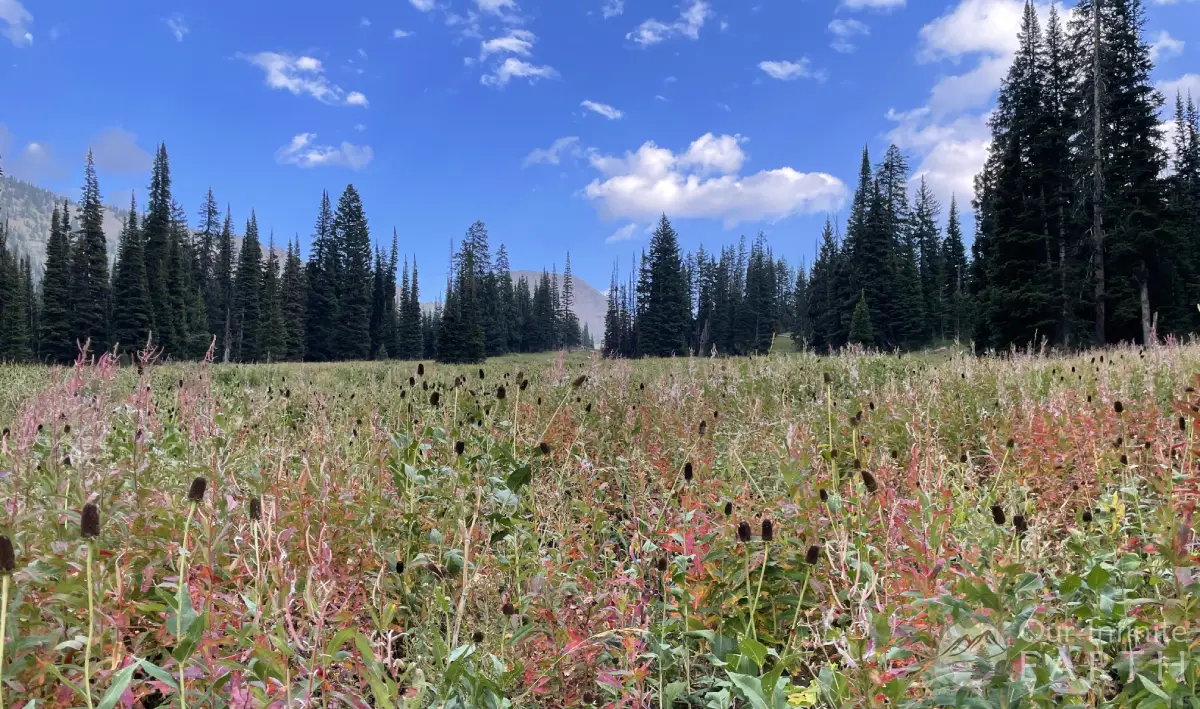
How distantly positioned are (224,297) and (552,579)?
79.3 meters

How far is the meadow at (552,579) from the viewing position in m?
1.40

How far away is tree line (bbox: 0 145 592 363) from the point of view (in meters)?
49.9

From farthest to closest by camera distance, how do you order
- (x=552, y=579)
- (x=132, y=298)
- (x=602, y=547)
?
(x=132, y=298), (x=602, y=547), (x=552, y=579)

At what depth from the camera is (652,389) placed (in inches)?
291

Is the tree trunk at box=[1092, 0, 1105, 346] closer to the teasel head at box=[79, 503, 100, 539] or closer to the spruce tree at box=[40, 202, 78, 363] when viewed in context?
the teasel head at box=[79, 503, 100, 539]

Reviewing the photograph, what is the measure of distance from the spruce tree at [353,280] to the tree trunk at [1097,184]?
58.8 meters

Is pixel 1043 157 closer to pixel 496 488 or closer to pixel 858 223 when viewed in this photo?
pixel 858 223

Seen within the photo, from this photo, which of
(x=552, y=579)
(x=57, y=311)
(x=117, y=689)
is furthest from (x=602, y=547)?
(x=57, y=311)

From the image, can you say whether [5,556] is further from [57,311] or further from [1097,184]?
[57,311]

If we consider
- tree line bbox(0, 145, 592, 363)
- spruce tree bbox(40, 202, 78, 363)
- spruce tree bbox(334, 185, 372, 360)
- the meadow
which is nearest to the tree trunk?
the meadow

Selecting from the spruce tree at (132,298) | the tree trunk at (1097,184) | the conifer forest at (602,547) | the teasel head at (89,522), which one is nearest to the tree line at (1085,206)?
the tree trunk at (1097,184)

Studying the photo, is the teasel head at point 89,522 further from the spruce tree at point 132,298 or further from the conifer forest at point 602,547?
the spruce tree at point 132,298

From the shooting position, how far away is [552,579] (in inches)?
93.1

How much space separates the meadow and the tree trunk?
88.6ft
